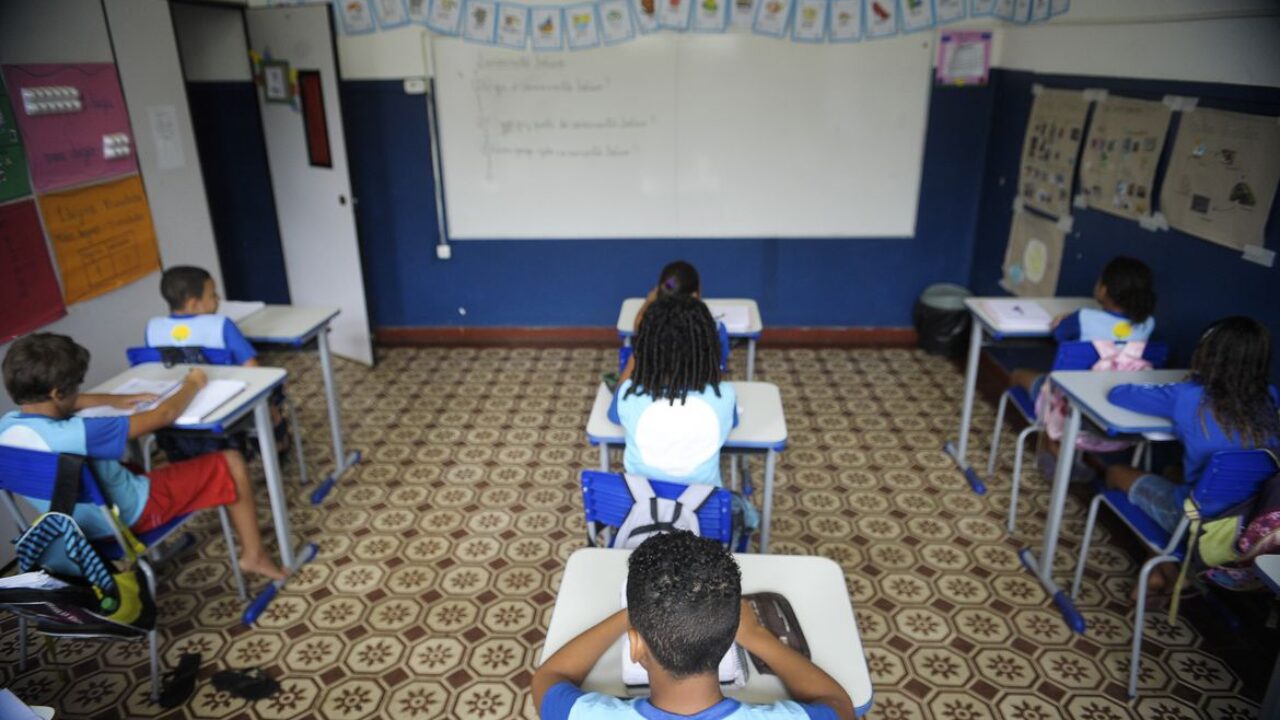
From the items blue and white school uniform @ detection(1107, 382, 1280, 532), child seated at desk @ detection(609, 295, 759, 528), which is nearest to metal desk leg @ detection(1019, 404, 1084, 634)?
blue and white school uniform @ detection(1107, 382, 1280, 532)

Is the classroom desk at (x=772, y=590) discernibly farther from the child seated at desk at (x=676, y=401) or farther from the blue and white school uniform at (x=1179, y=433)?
the blue and white school uniform at (x=1179, y=433)

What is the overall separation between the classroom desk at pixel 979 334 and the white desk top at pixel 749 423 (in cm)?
118

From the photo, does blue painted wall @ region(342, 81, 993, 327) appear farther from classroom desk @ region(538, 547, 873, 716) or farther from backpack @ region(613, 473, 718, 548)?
classroom desk @ region(538, 547, 873, 716)

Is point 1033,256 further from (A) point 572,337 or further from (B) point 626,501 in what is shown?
(B) point 626,501

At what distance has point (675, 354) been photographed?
7.43 ft

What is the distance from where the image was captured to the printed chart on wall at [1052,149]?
3963 mm

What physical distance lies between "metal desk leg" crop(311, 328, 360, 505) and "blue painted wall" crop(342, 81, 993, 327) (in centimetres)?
177

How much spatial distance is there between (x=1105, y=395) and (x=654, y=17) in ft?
11.3

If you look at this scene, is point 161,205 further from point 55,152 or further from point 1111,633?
point 1111,633

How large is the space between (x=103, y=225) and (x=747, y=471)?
3172 mm

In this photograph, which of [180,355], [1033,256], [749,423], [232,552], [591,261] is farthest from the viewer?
[591,261]

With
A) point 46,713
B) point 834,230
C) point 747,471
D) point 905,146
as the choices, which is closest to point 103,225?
point 46,713

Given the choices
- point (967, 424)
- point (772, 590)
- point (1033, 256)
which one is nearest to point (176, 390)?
point (772, 590)

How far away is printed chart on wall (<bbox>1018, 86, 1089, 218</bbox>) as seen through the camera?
3963mm
